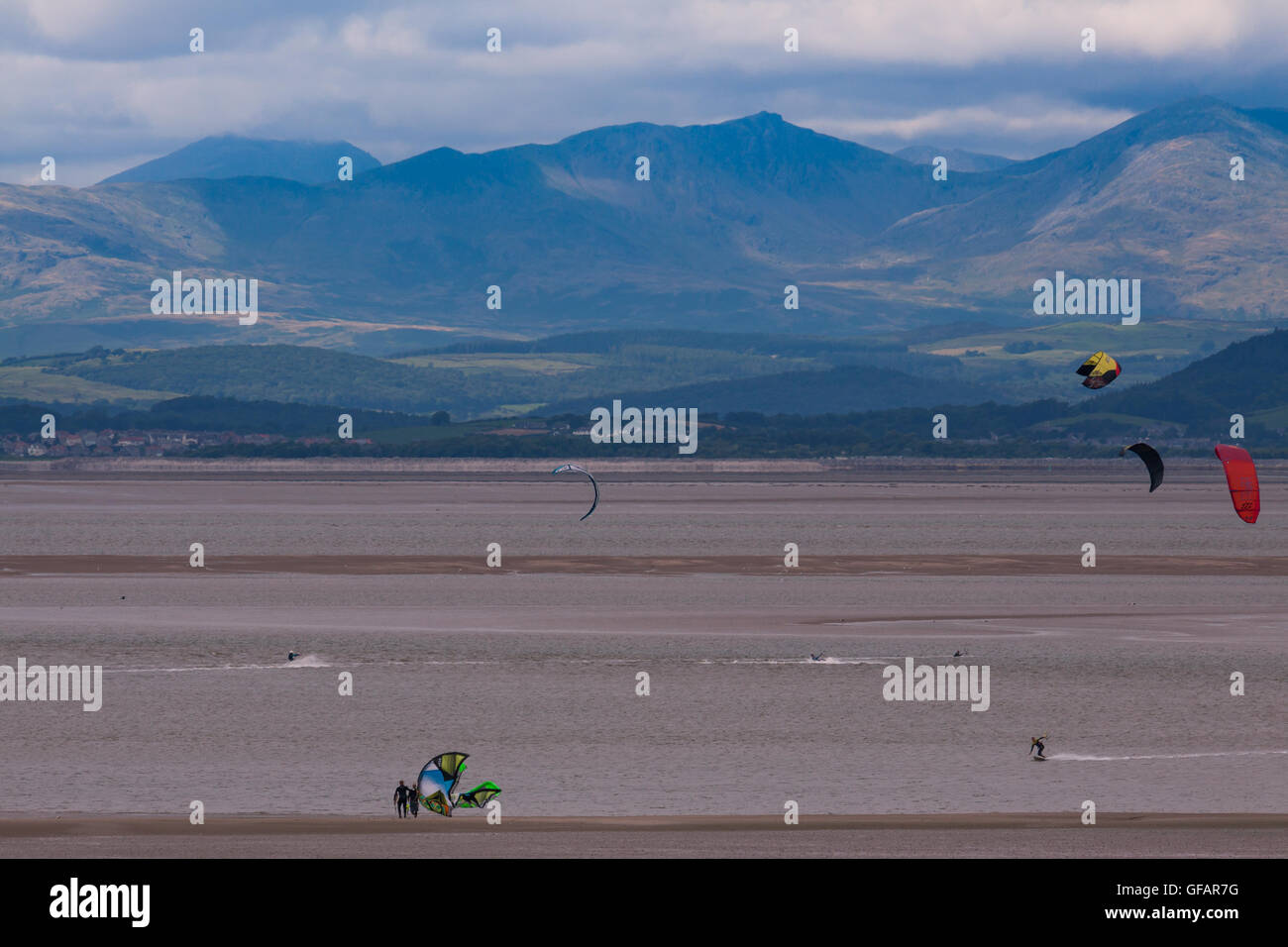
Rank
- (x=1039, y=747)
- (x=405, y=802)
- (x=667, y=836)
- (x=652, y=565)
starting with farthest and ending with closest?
1. (x=652, y=565)
2. (x=1039, y=747)
3. (x=405, y=802)
4. (x=667, y=836)

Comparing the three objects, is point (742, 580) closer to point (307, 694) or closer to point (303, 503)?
point (307, 694)

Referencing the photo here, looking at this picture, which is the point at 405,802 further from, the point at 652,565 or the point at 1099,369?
the point at 652,565

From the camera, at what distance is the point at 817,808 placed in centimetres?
2872

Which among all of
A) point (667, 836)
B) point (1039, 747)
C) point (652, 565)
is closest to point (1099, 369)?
point (652, 565)

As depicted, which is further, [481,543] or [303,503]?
[303,503]

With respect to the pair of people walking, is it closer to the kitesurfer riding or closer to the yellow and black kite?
the kitesurfer riding

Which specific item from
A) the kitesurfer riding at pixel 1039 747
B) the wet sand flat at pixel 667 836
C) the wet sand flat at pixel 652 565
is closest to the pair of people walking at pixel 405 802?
the wet sand flat at pixel 667 836

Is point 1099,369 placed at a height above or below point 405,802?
above

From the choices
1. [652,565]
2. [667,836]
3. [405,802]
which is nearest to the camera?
[667,836]

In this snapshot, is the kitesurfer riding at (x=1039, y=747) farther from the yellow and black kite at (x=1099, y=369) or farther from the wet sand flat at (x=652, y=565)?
the wet sand flat at (x=652, y=565)

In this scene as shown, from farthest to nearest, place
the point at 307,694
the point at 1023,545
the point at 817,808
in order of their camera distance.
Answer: the point at 1023,545
the point at 307,694
the point at 817,808
